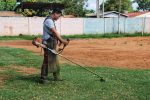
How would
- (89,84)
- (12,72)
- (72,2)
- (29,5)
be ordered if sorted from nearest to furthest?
(89,84)
(12,72)
(29,5)
(72,2)

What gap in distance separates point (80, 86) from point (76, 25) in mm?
30897

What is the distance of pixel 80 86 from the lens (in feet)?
33.7

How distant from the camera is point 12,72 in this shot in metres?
12.6

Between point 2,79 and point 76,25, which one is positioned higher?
point 76,25

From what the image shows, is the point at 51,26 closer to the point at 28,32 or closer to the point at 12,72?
the point at 12,72

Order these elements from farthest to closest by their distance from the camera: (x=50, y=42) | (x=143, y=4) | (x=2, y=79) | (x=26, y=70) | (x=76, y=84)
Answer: (x=143, y=4)
(x=26, y=70)
(x=2, y=79)
(x=50, y=42)
(x=76, y=84)

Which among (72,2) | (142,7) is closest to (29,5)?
(72,2)

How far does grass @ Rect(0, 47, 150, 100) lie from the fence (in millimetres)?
25518

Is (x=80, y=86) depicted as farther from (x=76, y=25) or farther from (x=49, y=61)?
(x=76, y=25)

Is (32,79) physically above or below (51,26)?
below

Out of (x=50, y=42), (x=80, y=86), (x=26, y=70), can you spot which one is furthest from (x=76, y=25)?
(x=80, y=86)

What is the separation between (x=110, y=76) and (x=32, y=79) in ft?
6.91

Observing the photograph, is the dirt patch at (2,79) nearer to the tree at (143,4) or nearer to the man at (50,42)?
the man at (50,42)

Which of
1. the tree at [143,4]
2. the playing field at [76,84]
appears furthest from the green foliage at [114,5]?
the playing field at [76,84]
